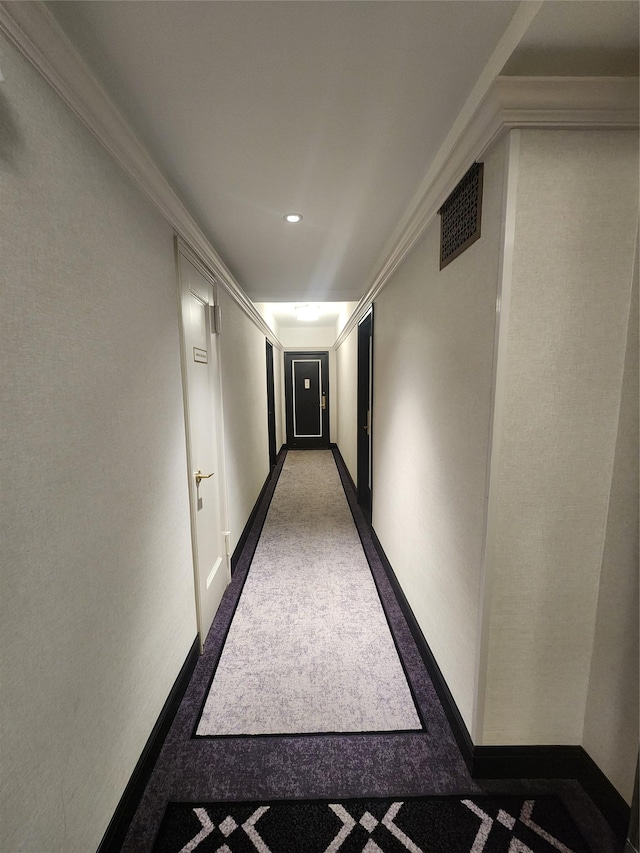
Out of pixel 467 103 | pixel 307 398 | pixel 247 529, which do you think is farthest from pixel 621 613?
pixel 307 398

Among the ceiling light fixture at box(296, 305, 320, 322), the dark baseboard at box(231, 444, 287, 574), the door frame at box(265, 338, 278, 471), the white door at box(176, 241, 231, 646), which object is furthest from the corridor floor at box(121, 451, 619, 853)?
the ceiling light fixture at box(296, 305, 320, 322)

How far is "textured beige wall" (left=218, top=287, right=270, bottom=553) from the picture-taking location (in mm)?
2584

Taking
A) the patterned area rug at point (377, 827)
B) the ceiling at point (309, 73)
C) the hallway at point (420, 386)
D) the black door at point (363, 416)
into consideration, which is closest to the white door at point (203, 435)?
the hallway at point (420, 386)

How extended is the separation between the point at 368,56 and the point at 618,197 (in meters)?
0.82

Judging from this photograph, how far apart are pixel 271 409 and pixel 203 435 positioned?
3.47 m

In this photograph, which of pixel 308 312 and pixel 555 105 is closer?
pixel 555 105

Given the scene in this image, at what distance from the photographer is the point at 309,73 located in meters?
0.95

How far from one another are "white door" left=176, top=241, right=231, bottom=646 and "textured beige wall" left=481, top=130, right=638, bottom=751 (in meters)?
1.41

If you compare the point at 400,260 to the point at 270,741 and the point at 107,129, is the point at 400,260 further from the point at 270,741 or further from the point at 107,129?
the point at 270,741

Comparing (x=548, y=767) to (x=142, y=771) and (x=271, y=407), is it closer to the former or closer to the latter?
(x=142, y=771)

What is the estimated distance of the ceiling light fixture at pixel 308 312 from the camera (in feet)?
16.3

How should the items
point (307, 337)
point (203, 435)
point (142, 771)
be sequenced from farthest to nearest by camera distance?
point (307, 337), point (203, 435), point (142, 771)

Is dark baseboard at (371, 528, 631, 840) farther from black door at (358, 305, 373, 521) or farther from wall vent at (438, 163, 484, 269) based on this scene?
black door at (358, 305, 373, 521)

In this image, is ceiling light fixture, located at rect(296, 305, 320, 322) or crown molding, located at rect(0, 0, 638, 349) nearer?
crown molding, located at rect(0, 0, 638, 349)
